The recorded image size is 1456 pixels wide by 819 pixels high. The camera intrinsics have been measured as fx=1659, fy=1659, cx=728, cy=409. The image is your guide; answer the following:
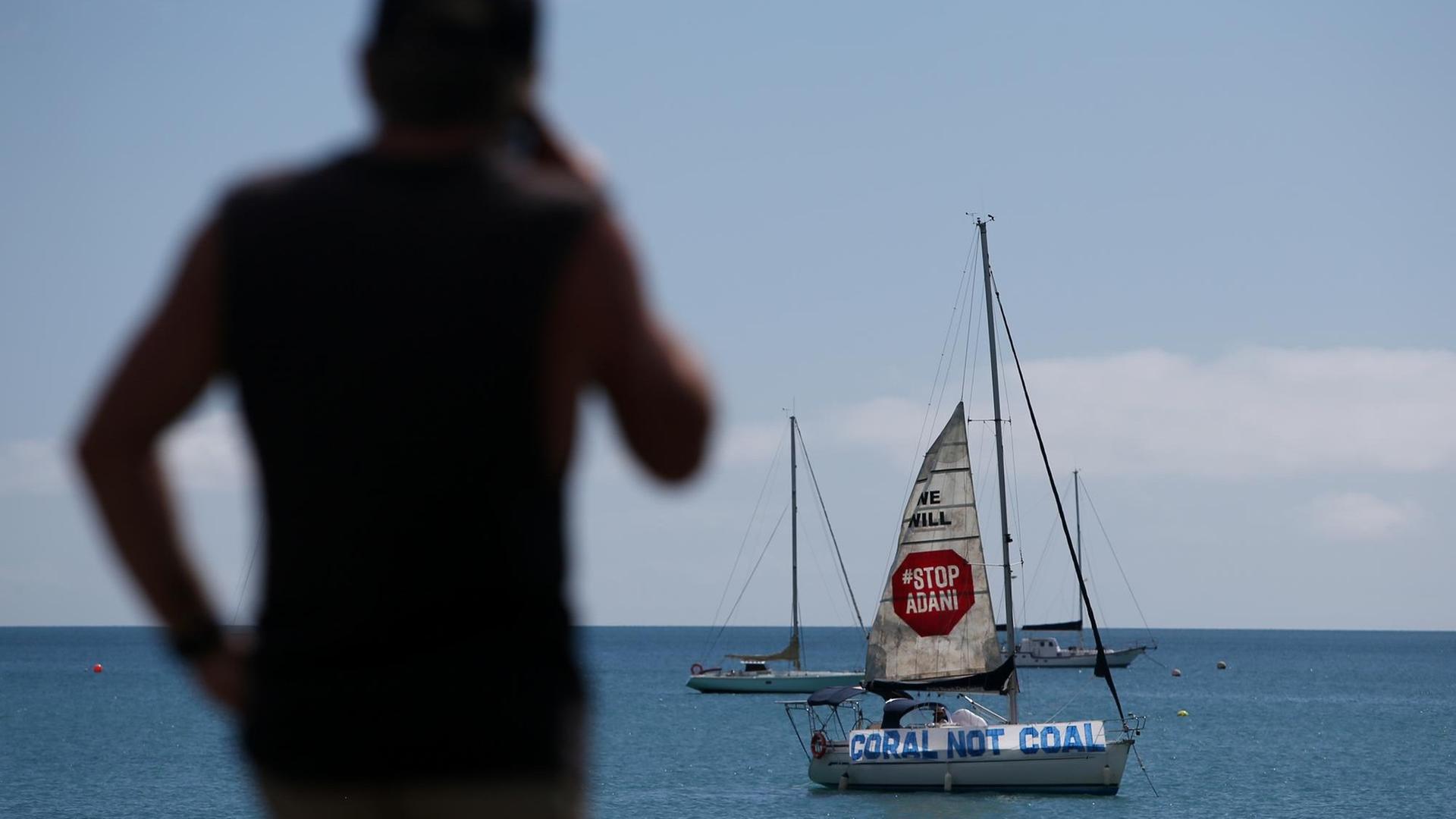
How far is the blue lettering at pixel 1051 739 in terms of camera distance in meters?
35.8

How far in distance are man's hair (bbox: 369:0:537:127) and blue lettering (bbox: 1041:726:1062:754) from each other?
35402 millimetres

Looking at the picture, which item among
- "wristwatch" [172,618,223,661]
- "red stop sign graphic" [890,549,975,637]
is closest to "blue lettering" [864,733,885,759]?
"red stop sign graphic" [890,549,975,637]

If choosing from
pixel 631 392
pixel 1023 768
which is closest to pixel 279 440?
pixel 631 392

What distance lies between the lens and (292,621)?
5.80 ft

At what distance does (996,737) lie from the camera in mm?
35781

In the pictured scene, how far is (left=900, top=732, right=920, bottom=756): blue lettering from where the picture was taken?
119 feet

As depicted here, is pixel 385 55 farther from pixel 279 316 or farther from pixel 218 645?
pixel 218 645

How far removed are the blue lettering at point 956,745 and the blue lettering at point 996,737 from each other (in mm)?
692

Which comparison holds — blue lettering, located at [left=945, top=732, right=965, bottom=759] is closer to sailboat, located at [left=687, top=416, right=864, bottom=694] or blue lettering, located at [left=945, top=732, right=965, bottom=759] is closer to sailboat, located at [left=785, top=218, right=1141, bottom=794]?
sailboat, located at [left=785, top=218, right=1141, bottom=794]

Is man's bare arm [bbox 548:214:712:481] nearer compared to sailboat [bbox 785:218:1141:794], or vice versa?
man's bare arm [bbox 548:214:712:481]

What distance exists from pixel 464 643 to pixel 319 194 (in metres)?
0.50

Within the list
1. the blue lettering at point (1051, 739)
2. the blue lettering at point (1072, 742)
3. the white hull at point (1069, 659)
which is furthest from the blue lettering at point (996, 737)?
the white hull at point (1069, 659)

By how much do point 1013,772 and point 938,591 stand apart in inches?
163

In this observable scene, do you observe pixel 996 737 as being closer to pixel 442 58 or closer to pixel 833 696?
pixel 833 696
